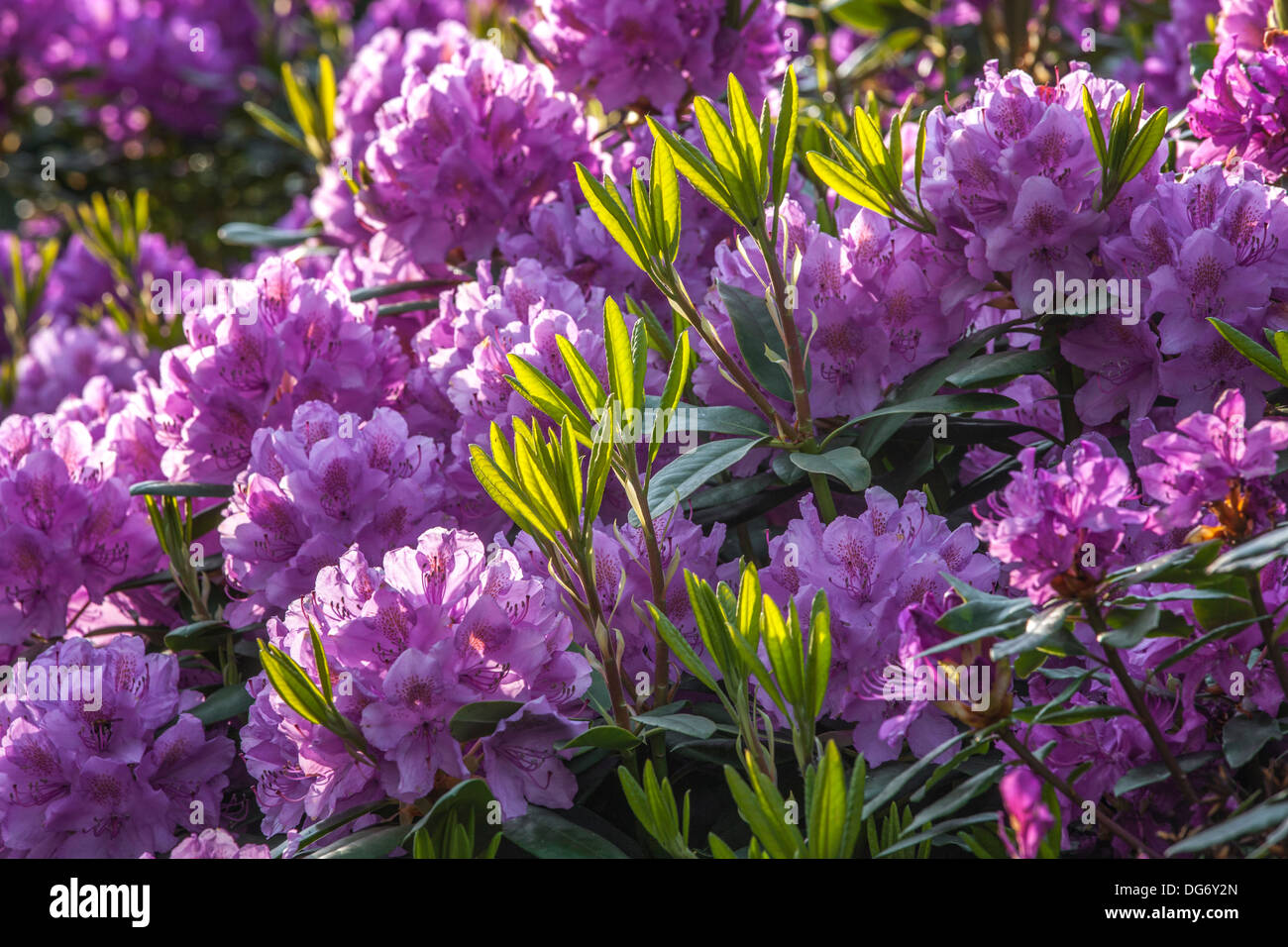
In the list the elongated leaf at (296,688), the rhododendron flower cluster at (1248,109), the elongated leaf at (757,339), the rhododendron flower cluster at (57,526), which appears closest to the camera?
the elongated leaf at (296,688)

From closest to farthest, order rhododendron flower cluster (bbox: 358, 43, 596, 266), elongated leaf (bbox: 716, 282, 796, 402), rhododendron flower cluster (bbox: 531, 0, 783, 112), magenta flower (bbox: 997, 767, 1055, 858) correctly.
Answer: magenta flower (bbox: 997, 767, 1055, 858), elongated leaf (bbox: 716, 282, 796, 402), rhododendron flower cluster (bbox: 358, 43, 596, 266), rhododendron flower cluster (bbox: 531, 0, 783, 112)

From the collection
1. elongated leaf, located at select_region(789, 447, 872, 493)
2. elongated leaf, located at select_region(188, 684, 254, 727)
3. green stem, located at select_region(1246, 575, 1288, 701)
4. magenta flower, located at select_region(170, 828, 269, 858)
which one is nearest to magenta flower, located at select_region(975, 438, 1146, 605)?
green stem, located at select_region(1246, 575, 1288, 701)

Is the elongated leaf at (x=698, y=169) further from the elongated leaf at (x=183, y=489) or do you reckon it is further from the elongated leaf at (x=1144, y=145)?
the elongated leaf at (x=183, y=489)

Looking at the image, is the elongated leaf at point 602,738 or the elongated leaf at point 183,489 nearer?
the elongated leaf at point 602,738

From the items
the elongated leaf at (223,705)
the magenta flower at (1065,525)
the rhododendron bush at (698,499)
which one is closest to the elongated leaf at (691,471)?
the rhododendron bush at (698,499)

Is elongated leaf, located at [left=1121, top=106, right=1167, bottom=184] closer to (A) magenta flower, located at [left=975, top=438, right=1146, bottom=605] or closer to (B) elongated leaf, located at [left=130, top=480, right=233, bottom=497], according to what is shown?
(A) magenta flower, located at [left=975, top=438, right=1146, bottom=605]

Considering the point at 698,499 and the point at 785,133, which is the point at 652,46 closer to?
the point at 785,133

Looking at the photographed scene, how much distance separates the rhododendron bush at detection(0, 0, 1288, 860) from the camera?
43.1 inches

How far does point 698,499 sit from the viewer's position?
4.89 ft

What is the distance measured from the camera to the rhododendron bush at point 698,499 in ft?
3.59

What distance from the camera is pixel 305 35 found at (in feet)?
16.8

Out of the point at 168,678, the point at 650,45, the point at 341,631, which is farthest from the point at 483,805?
the point at 650,45

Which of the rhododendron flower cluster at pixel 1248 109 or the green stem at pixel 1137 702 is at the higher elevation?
the rhododendron flower cluster at pixel 1248 109
